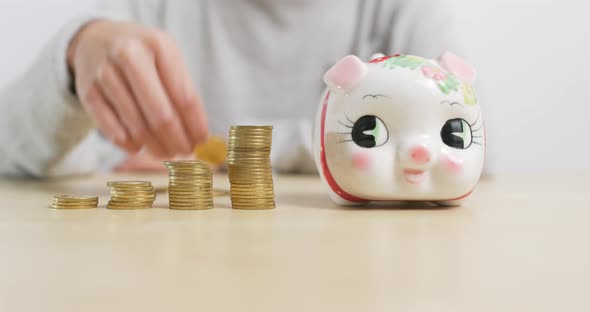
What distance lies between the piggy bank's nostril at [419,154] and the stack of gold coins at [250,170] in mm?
149

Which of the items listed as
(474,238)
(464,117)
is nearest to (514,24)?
(464,117)

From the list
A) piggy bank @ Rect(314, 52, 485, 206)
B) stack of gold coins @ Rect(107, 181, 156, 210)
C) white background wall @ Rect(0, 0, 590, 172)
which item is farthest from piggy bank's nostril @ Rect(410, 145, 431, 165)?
white background wall @ Rect(0, 0, 590, 172)

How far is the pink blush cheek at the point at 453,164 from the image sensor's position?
0.66 meters

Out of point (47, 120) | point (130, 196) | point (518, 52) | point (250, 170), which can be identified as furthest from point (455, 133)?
point (518, 52)

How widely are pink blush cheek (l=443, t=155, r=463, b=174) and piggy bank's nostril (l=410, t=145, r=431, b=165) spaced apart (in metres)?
0.03

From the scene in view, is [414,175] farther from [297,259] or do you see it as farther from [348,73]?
[297,259]

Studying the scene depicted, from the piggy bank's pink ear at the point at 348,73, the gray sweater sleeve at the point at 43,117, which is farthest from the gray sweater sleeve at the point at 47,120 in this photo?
the piggy bank's pink ear at the point at 348,73

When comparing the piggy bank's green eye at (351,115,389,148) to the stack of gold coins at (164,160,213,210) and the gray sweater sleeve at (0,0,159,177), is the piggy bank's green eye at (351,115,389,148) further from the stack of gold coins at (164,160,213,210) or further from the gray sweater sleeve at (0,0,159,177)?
the gray sweater sleeve at (0,0,159,177)

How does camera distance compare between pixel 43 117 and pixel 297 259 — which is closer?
pixel 297 259

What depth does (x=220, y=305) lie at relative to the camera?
0.32 metres

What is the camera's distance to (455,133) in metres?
0.67

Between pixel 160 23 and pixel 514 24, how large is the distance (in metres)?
1.14

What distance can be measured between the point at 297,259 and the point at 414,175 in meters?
0.27

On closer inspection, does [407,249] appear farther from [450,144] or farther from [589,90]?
[589,90]
